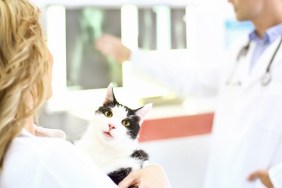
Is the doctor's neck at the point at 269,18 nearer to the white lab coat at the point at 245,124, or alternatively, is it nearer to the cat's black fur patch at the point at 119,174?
the white lab coat at the point at 245,124

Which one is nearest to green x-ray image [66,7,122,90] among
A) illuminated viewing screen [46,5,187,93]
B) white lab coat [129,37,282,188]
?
illuminated viewing screen [46,5,187,93]

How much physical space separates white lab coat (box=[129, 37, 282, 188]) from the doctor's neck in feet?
0.22

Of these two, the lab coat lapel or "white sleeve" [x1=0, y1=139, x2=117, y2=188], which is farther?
→ the lab coat lapel

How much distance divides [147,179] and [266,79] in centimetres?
69

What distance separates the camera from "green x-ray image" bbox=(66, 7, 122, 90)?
2.94ft

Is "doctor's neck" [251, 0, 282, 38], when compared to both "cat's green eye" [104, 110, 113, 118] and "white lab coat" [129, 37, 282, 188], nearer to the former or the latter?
"white lab coat" [129, 37, 282, 188]

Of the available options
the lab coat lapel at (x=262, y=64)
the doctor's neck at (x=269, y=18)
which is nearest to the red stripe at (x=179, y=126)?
the lab coat lapel at (x=262, y=64)

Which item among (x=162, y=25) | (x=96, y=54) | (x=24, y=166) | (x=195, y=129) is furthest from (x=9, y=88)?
(x=195, y=129)

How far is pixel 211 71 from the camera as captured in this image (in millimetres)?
1362

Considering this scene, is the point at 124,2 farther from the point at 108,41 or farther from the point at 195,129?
the point at 195,129

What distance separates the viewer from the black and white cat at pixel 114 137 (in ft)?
1.52

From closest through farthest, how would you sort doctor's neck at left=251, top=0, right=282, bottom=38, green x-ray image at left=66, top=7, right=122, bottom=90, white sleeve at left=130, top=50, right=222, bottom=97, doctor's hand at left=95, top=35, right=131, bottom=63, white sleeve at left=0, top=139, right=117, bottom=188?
white sleeve at left=0, top=139, right=117, bottom=188 → green x-ray image at left=66, top=7, right=122, bottom=90 → doctor's hand at left=95, top=35, right=131, bottom=63 → doctor's neck at left=251, top=0, right=282, bottom=38 → white sleeve at left=130, top=50, right=222, bottom=97

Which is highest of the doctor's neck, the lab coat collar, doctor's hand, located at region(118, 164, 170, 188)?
the doctor's neck

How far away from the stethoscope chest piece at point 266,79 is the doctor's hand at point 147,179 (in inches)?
25.3
